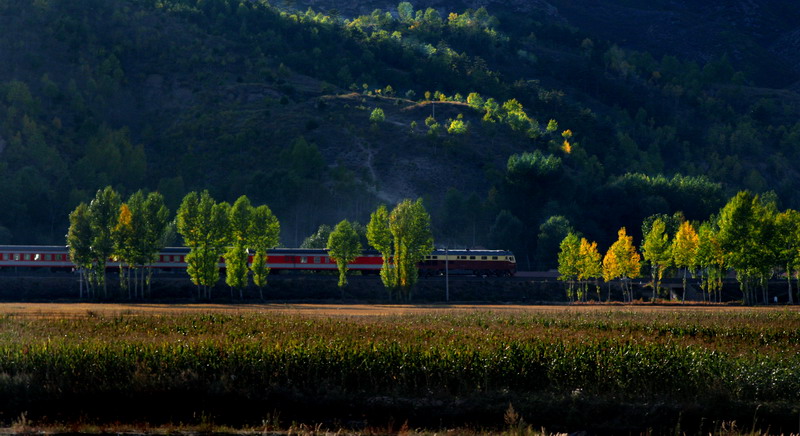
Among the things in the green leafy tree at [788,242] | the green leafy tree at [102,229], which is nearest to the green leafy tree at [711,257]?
the green leafy tree at [788,242]

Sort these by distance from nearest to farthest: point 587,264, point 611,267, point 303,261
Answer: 1. point 587,264
2. point 611,267
3. point 303,261

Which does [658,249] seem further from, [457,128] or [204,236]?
[457,128]

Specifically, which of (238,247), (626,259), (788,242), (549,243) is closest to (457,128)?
(549,243)

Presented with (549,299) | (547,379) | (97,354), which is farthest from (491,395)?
(549,299)

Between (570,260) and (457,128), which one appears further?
(457,128)

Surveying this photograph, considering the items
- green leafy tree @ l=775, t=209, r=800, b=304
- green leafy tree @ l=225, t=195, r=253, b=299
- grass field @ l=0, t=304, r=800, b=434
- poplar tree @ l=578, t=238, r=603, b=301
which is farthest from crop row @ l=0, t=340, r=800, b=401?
poplar tree @ l=578, t=238, r=603, b=301

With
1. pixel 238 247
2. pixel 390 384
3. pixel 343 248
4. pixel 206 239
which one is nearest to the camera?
pixel 390 384

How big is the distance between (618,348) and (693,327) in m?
13.0

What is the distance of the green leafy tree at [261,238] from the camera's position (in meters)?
96.6

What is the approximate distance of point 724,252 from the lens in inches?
3661

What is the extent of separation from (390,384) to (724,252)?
205 ft

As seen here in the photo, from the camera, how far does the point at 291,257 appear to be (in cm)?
10912

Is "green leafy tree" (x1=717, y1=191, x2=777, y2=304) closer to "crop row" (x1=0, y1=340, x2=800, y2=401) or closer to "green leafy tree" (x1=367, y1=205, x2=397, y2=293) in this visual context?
"green leafy tree" (x1=367, y1=205, x2=397, y2=293)

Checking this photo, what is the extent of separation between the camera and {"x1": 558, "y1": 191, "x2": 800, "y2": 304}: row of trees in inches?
3578
